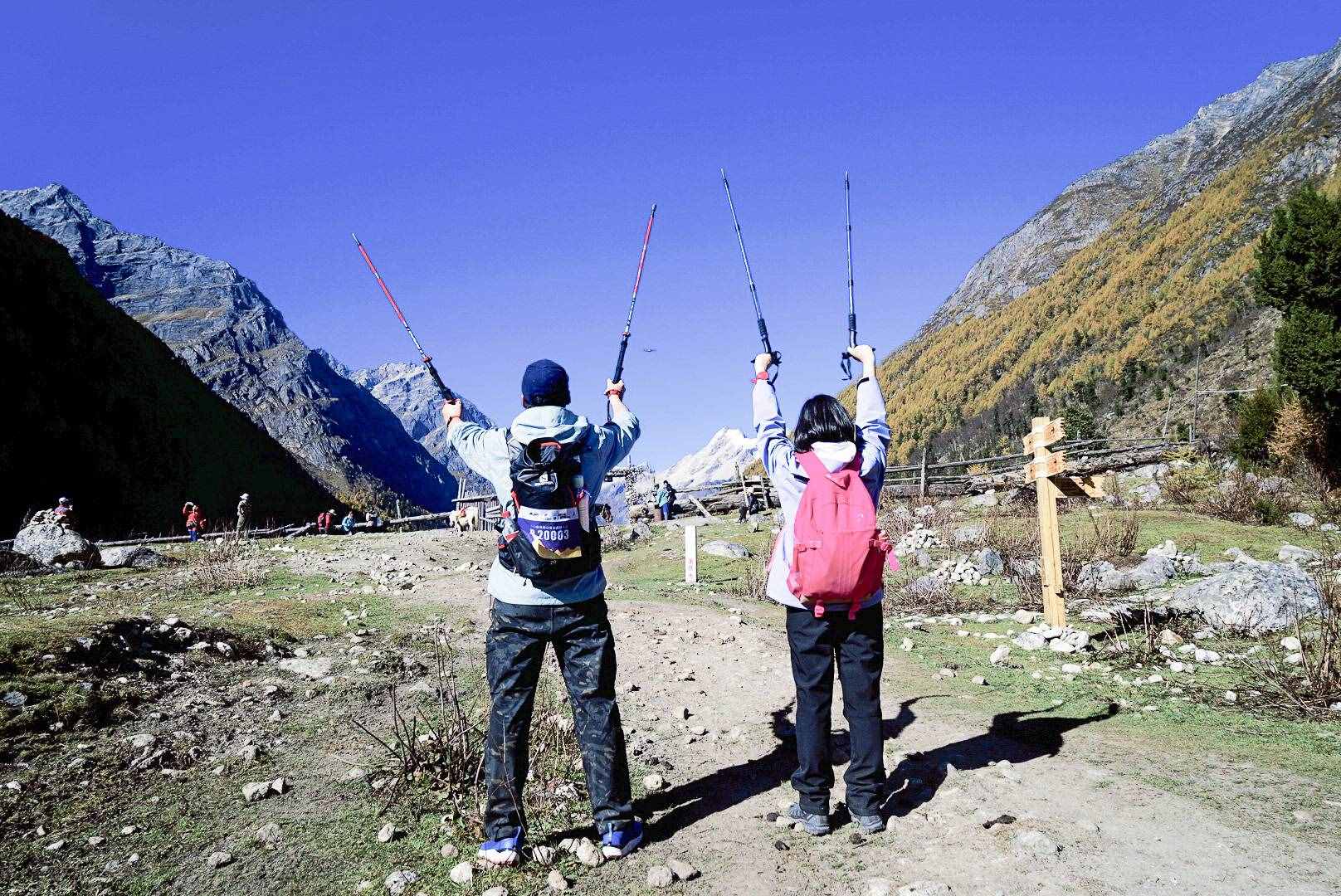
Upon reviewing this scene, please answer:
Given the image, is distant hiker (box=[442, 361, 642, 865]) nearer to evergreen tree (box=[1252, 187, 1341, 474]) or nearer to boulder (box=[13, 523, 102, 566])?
boulder (box=[13, 523, 102, 566])

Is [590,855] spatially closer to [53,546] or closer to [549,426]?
[549,426]

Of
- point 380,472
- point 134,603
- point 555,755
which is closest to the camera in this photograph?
point 555,755

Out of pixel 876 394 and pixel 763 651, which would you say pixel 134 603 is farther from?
pixel 876 394

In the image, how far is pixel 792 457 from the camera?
12.0 ft

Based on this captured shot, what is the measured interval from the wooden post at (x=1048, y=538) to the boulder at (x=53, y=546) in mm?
16706

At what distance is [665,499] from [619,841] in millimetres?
23551

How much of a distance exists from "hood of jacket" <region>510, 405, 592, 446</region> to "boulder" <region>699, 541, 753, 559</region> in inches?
456

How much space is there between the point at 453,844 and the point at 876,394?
2.92m

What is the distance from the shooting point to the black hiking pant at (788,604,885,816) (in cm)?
349

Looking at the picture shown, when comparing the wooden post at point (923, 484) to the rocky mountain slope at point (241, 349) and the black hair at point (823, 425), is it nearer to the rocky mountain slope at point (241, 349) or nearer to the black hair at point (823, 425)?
the black hair at point (823, 425)

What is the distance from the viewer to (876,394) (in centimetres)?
383

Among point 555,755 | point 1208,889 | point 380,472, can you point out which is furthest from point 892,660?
point 380,472

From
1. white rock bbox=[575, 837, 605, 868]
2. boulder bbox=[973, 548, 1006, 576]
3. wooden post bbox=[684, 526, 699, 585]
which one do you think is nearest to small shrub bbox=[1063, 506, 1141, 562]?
boulder bbox=[973, 548, 1006, 576]

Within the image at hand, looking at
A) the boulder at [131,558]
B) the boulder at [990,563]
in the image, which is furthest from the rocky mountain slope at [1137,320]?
the boulder at [131,558]
